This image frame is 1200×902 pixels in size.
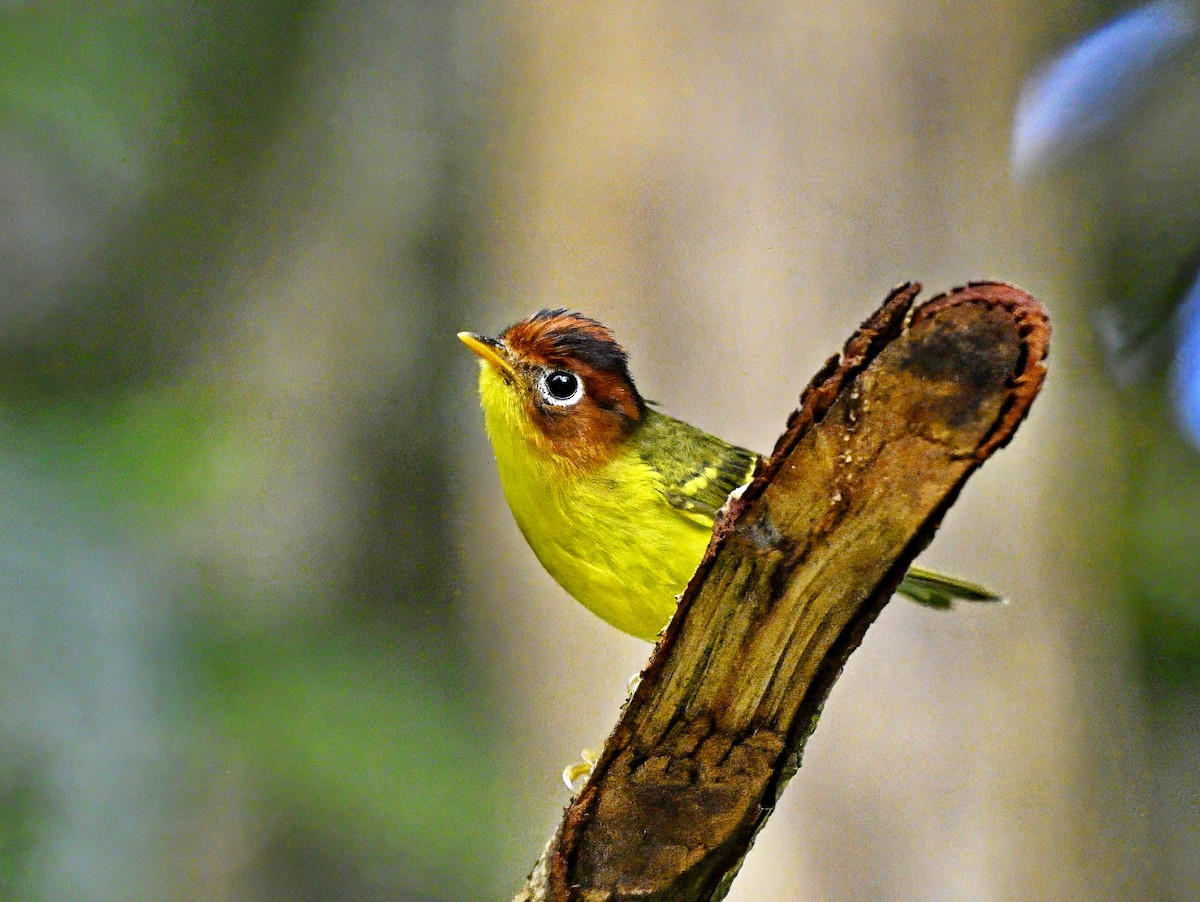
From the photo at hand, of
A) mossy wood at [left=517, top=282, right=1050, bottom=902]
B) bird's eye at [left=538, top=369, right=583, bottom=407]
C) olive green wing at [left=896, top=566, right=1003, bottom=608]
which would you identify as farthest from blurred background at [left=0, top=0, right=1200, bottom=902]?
mossy wood at [left=517, top=282, right=1050, bottom=902]

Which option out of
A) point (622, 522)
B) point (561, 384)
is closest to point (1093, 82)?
point (561, 384)

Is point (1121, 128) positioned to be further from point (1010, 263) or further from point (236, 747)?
point (236, 747)

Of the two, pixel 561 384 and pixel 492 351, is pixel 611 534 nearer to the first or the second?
pixel 561 384

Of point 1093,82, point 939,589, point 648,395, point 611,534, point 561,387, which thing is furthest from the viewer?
point 648,395

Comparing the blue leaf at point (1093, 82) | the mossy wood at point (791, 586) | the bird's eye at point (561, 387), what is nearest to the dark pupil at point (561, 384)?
the bird's eye at point (561, 387)

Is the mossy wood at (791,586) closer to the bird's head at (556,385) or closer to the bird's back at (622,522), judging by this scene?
the bird's back at (622,522)

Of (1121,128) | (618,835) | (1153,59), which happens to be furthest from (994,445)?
(1121,128)
